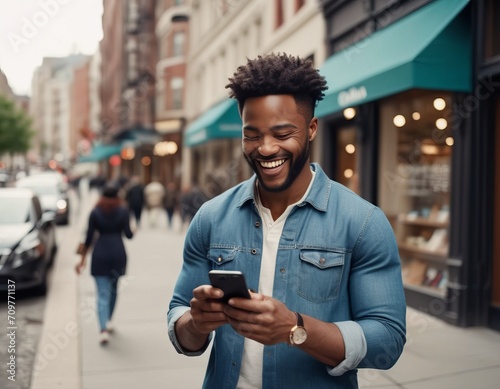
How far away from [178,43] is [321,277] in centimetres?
3060

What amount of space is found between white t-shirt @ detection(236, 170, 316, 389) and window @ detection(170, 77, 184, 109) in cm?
2918

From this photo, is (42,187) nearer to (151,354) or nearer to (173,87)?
(173,87)

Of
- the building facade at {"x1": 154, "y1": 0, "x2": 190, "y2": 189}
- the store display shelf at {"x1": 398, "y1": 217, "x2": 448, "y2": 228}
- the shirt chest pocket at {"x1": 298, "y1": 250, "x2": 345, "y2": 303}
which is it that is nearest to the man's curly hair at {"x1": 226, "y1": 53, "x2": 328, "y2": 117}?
the shirt chest pocket at {"x1": 298, "y1": 250, "x2": 345, "y2": 303}

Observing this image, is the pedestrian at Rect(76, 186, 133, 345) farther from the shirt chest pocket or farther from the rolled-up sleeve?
the rolled-up sleeve

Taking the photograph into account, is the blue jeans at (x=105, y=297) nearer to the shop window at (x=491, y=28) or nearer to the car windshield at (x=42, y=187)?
the shop window at (x=491, y=28)

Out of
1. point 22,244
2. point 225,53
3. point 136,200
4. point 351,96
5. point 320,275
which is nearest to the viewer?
point 320,275

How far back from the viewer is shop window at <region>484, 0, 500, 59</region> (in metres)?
6.95

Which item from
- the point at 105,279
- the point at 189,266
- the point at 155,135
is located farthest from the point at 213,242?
the point at 155,135

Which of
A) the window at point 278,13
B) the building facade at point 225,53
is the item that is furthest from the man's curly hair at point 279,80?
the window at point 278,13

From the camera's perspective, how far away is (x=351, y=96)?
8680 mm

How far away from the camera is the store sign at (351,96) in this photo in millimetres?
8312

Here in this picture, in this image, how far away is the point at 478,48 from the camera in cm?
703

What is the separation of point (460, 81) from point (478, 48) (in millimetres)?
425

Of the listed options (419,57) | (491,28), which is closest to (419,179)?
(419,57)
